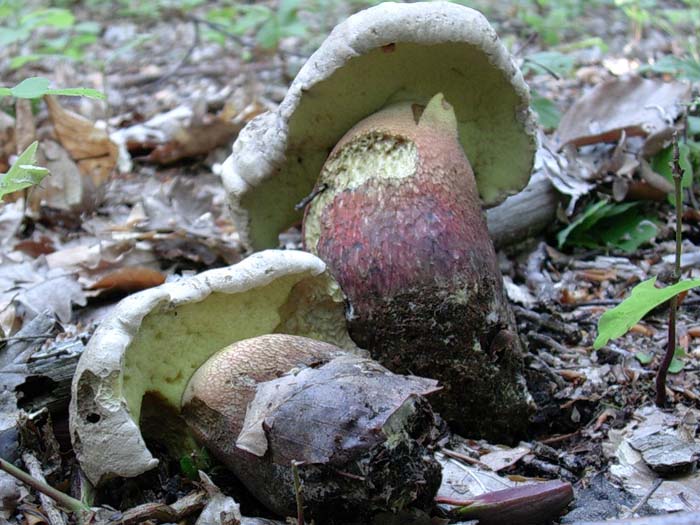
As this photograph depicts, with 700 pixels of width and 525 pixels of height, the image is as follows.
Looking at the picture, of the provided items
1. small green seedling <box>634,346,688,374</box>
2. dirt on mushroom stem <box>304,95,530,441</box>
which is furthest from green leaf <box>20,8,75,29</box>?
small green seedling <box>634,346,688,374</box>

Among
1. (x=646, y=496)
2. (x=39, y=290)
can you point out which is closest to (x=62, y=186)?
(x=39, y=290)

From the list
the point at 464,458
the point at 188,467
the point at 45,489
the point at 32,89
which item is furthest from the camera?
the point at 464,458

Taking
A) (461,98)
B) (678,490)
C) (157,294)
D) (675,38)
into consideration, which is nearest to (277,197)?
(461,98)

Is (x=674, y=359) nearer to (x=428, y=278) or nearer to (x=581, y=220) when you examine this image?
(x=428, y=278)

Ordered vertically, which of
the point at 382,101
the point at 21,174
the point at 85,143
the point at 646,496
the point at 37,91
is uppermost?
the point at 37,91

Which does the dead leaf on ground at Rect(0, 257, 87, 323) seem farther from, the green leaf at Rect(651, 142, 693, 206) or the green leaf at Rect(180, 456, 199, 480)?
the green leaf at Rect(651, 142, 693, 206)

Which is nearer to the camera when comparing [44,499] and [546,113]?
[44,499]

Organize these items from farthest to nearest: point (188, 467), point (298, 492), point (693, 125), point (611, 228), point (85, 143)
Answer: point (85, 143)
point (693, 125)
point (611, 228)
point (188, 467)
point (298, 492)
